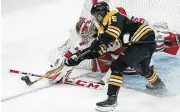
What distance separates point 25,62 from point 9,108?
782 millimetres

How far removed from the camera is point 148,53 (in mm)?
2217

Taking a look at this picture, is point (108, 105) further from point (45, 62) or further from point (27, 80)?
point (45, 62)

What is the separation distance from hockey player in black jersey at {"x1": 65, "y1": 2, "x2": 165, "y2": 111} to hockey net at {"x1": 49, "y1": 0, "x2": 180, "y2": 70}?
50cm

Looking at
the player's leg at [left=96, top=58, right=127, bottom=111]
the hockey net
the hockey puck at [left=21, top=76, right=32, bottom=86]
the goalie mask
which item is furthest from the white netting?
the player's leg at [left=96, top=58, right=127, bottom=111]

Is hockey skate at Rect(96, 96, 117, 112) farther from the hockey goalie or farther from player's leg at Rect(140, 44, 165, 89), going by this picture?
the hockey goalie

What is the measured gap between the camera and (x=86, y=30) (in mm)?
2627

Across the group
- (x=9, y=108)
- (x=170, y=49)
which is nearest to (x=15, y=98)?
(x=9, y=108)

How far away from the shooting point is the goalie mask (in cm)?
261

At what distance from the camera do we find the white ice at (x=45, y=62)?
87.2 inches

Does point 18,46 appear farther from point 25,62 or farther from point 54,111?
point 54,111

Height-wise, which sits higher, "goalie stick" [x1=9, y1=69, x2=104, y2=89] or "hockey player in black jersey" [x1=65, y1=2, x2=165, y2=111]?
"hockey player in black jersey" [x1=65, y1=2, x2=165, y2=111]

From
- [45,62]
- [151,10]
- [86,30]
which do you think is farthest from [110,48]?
[45,62]

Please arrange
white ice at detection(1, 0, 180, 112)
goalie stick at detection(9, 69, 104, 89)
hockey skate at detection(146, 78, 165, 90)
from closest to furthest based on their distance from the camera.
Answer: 1. white ice at detection(1, 0, 180, 112)
2. hockey skate at detection(146, 78, 165, 90)
3. goalie stick at detection(9, 69, 104, 89)

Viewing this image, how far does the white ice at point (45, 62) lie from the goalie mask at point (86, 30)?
1.08ft
